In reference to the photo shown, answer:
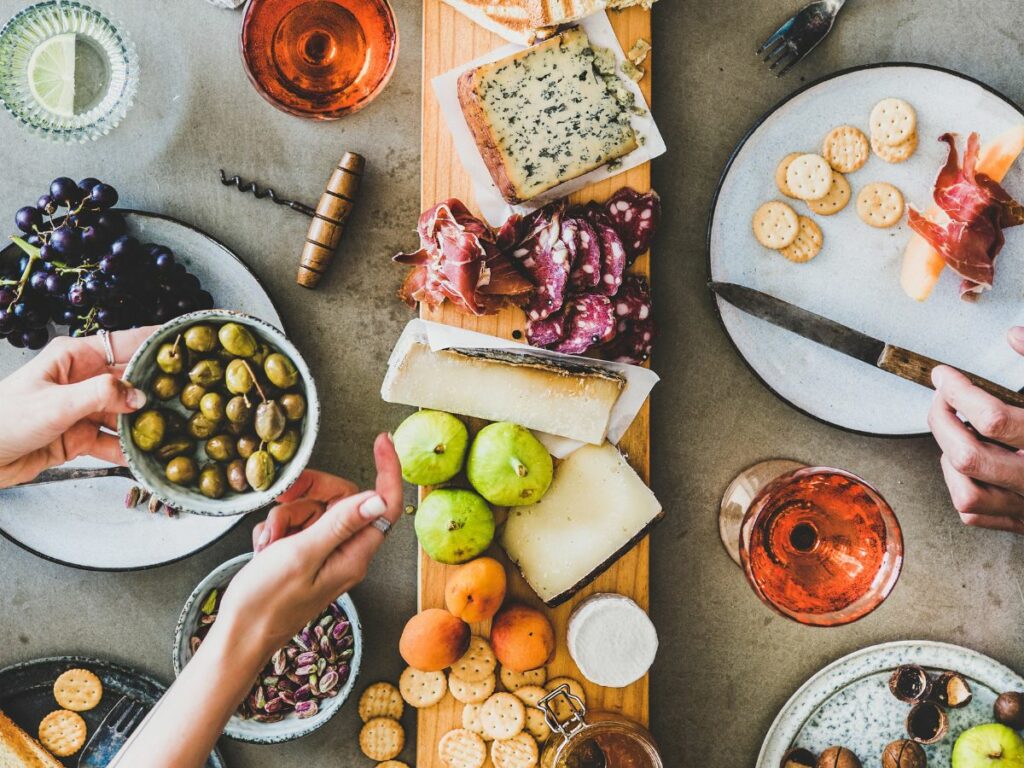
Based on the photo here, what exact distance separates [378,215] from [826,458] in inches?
33.0

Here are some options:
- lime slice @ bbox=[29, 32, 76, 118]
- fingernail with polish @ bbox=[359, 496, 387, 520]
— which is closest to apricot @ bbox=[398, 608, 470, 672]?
fingernail with polish @ bbox=[359, 496, 387, 520]

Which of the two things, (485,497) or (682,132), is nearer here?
(485,497)

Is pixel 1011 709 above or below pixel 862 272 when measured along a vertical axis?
below

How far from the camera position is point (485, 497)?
3.56 feet

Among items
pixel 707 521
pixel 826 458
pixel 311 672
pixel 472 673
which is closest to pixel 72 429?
pixel 311 672

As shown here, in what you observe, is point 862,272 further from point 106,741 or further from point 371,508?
point 106,741

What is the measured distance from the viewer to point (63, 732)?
47.2 inches

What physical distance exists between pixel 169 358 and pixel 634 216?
668 millimetres

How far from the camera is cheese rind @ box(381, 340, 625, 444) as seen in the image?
1109mm

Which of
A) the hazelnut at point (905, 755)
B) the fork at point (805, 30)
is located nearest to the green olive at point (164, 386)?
the fork at point (805, 30)

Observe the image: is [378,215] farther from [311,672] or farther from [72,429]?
[311,672]

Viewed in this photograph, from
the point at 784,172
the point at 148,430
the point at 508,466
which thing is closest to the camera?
the point at 148,430

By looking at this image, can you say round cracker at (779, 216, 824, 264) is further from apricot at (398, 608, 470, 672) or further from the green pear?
apricot at (398, 608, 470, 672)

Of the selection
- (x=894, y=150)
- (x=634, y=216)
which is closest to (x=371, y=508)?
(x=634, y=216)
